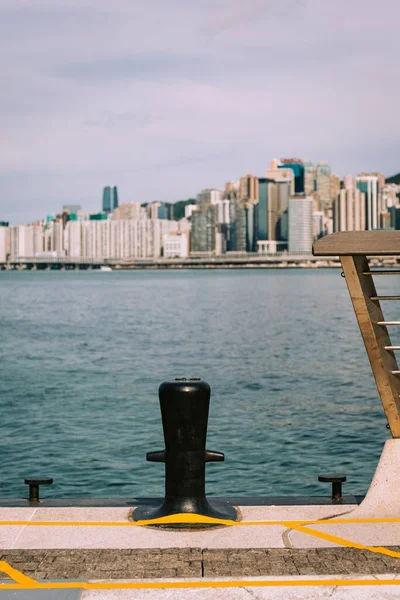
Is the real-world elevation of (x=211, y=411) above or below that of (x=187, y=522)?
below

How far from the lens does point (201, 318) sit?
7588cm

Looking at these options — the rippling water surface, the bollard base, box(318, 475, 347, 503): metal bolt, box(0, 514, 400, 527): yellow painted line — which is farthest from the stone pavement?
the rippling water surface

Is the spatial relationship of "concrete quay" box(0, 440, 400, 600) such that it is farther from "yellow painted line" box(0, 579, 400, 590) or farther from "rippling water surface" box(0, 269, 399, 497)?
"rippling water surface" box(0, 269, 399, 497)

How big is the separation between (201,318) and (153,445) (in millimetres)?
55293

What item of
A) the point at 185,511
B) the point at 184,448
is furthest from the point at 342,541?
the point at 184,448

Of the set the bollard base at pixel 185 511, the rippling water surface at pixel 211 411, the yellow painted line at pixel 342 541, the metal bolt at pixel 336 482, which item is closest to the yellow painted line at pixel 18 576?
the bollard base at pixel 185 511

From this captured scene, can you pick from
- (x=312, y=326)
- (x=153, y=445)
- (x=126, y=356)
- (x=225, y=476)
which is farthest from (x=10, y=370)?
(x=312, y=326)

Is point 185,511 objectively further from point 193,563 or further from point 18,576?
point 18,576

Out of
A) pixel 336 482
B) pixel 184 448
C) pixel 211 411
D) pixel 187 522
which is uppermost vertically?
pixel 184 448

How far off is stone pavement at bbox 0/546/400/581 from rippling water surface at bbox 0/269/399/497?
9.32 meters

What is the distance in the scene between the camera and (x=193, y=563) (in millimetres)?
6711

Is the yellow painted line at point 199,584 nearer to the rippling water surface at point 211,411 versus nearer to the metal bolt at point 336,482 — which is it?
the metal bolt at point 336,482

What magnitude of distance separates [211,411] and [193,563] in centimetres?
1864

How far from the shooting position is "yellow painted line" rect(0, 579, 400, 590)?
20.2ft
